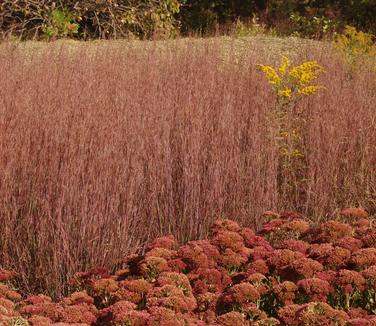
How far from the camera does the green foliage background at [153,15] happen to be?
493 inches

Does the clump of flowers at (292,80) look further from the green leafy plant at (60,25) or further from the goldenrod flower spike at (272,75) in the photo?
the green leafy plant at (60,25)

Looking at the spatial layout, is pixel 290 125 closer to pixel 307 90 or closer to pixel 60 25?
pixel 307 90

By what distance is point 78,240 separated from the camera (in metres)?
4.28

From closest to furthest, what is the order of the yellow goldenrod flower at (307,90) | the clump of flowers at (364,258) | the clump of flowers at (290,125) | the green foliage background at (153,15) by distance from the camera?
the clump of flowers at (364,258)
the clump of flowers at (290,125)
the yellow goldenrod flower at (307,90)
the green foliage background at (153,15)

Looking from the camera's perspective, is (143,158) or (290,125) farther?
(290,125)

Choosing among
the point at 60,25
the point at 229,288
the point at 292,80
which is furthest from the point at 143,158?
the point at 60,25

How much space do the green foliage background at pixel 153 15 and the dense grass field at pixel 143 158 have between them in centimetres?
435

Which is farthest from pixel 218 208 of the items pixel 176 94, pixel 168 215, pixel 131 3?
pixel 131 3

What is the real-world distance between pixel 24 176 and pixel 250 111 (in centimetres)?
209

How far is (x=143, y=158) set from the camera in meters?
4.96

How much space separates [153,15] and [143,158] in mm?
8288

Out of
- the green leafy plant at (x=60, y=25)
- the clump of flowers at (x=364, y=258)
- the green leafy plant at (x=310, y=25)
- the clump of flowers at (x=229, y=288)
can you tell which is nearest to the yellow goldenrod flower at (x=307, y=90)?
the clump of flowers at (x=229, y=288)

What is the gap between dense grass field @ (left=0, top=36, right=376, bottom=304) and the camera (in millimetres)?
4336

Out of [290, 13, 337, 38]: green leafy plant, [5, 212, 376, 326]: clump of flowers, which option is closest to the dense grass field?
[5, 212, 376, 326]: clump of flowers
